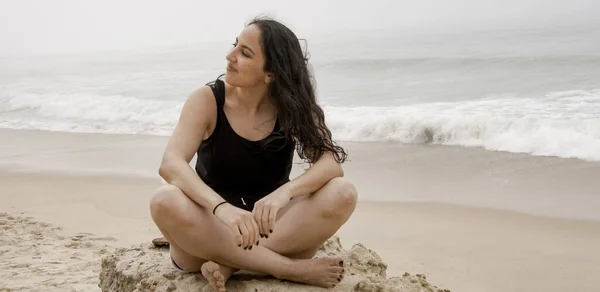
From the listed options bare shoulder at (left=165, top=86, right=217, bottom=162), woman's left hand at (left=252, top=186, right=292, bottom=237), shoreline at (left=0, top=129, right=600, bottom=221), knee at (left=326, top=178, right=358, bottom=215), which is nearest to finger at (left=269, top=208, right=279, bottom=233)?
woman's left hand at (left=252, top=186, right=292, bottom=237)

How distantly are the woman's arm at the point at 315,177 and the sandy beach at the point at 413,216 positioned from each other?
1.90 meters

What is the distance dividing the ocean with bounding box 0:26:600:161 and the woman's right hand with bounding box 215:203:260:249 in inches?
245

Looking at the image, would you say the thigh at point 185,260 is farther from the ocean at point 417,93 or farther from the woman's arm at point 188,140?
the ocean at point 417,93

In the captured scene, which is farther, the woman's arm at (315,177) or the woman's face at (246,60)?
the woman's face at (246,60)

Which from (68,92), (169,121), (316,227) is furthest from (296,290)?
(68,92)

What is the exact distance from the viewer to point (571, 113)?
10305 mm

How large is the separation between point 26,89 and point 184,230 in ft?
60.9

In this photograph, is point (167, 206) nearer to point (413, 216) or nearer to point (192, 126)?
point (192, 126)

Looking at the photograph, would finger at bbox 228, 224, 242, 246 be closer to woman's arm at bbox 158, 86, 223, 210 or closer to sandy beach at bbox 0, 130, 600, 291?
woman's arm at bbox 158, 86, 223, 210

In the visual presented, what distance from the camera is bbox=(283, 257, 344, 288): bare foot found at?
2.94 metres

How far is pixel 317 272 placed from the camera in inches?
116

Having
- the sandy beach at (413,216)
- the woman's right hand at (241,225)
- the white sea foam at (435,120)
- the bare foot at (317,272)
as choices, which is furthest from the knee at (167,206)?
the white sea foam at (435,120)

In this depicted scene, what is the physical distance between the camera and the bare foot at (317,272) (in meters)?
2.94

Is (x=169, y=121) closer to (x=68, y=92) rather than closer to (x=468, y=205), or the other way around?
(x=68, y=92)
